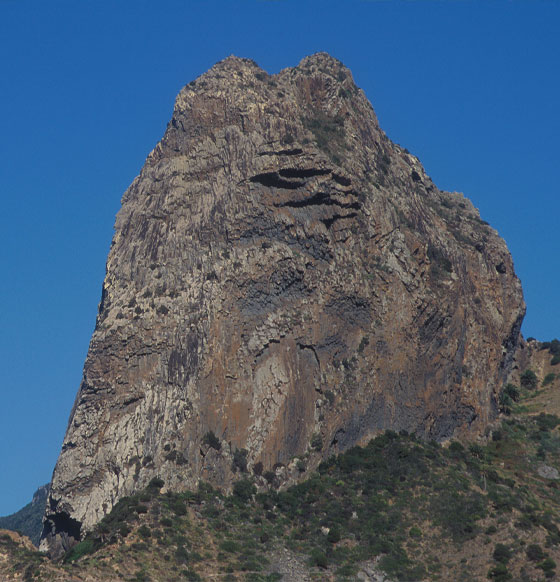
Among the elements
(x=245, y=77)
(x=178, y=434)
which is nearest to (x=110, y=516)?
(x=178, y=434)

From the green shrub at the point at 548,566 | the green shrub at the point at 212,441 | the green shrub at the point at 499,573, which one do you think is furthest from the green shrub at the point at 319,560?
the green shrub at the point at 548,566

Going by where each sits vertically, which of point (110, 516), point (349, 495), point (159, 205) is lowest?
point (110, 516)

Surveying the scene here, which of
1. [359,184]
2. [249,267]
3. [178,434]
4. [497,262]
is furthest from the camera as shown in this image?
[497,262]

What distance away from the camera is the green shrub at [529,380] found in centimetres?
13475

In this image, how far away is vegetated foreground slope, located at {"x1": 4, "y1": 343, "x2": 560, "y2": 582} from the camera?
8931 centimetres

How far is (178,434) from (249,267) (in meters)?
18.6

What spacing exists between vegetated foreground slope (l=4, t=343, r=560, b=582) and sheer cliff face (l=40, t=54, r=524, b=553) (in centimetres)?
353

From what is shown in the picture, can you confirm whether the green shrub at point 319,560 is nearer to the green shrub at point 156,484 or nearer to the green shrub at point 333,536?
the green shrub at point 333,536

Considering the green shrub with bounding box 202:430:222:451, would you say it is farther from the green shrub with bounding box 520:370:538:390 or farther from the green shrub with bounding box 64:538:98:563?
the green shrub with bounding box 520:370:538:390

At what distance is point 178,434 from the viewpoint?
103 metres

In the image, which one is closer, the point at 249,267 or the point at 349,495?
the point at 349,495

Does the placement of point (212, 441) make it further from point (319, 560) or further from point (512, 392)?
point (512, 392)

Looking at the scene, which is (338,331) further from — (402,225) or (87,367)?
(87,367)

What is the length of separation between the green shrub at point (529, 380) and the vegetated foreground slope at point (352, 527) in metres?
22.2
